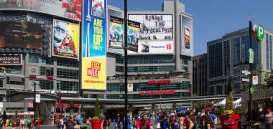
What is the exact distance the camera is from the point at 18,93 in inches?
5138

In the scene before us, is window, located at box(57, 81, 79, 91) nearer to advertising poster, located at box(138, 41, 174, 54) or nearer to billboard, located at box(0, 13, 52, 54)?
billboard, located at box(0, 13, 52, 54)

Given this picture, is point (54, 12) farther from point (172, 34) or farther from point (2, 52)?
point (172, 34)

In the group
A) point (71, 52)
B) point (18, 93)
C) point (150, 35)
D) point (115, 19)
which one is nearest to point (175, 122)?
point (18, 93)

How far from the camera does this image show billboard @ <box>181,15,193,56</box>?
176 meters

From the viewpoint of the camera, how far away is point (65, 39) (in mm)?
140500

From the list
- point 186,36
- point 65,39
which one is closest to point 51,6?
point 65,39

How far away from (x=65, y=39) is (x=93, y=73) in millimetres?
11038

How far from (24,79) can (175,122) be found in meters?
104

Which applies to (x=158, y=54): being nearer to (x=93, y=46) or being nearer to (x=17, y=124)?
(x=93, y=46)

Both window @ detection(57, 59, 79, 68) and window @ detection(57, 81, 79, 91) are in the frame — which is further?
window @ detection(57, 81, 79, 91)

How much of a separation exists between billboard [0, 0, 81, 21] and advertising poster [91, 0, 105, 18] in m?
4.15

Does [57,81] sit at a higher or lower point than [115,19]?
lower

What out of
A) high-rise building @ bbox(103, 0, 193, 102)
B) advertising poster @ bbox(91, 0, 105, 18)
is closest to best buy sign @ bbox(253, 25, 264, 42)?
advertising poster @ bbox(91, 0, 105, 18)

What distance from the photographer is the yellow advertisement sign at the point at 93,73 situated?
144m
